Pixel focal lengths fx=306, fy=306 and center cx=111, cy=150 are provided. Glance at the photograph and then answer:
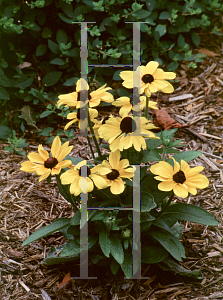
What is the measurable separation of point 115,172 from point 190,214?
45 centimetres

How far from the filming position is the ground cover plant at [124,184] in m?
1.36

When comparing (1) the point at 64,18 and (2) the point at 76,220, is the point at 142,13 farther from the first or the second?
(2) the point at 76,220

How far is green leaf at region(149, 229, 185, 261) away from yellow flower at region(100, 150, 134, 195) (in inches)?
14.7

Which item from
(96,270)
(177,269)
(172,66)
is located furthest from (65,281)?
(172,66)

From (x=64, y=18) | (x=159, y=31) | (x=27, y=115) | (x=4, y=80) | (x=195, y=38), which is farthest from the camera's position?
(x=195, y=38)

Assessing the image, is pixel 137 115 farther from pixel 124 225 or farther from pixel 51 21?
pixel 51 21

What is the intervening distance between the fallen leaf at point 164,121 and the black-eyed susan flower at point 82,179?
1.37 m

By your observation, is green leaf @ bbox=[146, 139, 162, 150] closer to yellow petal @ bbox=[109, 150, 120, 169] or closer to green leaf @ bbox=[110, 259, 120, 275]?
yellow petal @ bbox=[109, 150, 120, 169]

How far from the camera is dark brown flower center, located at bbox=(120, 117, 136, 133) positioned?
1.39 meters

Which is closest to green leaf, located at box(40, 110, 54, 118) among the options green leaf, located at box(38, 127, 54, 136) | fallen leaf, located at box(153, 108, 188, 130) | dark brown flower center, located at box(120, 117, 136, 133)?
green leaf, located at box(38, 127, 54, 136)

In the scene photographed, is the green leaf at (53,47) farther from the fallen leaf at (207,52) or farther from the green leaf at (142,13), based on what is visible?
the fallen leaf at (207,52)

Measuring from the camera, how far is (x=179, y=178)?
1.34 metres

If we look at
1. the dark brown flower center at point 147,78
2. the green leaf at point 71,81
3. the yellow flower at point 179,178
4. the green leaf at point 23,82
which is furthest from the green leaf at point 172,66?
the yellow flower at point 179,178

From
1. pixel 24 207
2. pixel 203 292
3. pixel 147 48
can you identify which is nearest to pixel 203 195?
pixel 203 292
